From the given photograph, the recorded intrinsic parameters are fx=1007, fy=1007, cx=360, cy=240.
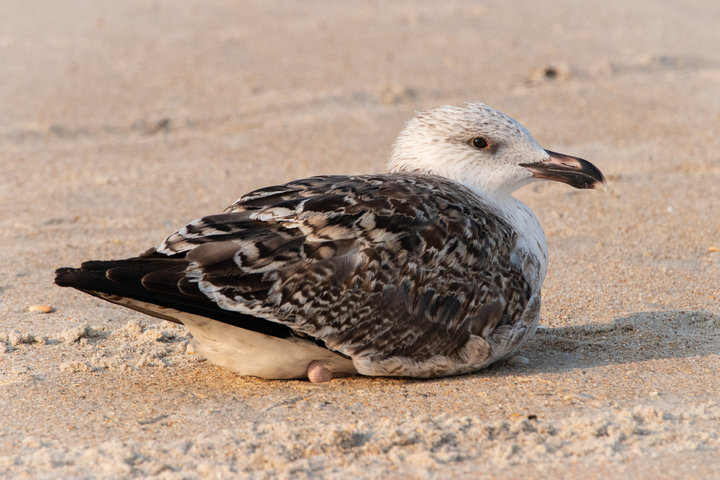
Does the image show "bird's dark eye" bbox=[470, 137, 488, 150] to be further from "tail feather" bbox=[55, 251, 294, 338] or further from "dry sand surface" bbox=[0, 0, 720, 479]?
"tail feather" bbox=[55, 251, 294, 338]

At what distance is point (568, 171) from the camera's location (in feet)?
17.7

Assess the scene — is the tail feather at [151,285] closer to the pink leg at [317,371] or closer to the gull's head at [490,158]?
the pink leg at [317,371]

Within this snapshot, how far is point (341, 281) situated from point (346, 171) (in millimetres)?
4303

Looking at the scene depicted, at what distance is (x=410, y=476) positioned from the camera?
3594 mm

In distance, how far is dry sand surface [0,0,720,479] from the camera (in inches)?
152

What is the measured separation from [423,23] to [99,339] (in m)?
7.92

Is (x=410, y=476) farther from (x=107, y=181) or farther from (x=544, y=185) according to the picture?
(x=107, y=181)

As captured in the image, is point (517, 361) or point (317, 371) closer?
point (317, 371)

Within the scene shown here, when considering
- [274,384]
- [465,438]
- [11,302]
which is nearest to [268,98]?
[11,302]

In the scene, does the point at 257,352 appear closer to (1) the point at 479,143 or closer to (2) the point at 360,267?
(2) the point at 360,267

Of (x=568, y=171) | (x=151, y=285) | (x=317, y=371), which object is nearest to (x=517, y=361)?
(x=317, y=371)

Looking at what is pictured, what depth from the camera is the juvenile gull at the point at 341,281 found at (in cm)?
425

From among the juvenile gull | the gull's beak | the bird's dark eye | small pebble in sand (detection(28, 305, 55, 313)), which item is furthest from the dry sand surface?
the bird's dark eye

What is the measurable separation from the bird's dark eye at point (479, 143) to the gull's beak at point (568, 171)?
9.0 inches
